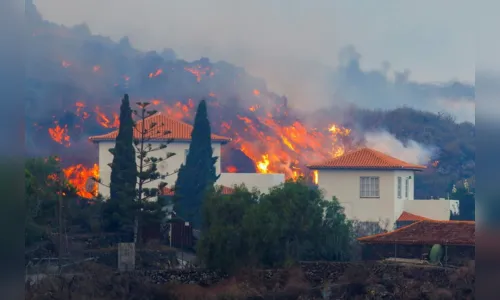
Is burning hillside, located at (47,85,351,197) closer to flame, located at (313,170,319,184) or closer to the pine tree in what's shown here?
flame, located at (313,170,319,184)

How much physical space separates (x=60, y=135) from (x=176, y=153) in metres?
3.34

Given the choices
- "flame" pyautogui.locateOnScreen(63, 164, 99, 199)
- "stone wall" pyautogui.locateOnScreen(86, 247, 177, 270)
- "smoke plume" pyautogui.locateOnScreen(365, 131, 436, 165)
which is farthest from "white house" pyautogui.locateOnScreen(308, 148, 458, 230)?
"stone wall" pyautogui.locateOnScreen(86, 247, 177, 270)

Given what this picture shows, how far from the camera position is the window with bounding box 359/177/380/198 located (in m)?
26.2

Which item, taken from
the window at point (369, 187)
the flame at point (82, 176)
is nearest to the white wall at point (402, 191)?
the window at point (369, 187)

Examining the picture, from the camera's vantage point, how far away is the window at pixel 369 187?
26.2 metres

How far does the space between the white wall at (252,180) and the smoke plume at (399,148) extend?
3493 millimetres

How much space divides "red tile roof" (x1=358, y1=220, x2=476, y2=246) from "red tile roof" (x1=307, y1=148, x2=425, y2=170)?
19.0ft

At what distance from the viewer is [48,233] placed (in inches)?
747

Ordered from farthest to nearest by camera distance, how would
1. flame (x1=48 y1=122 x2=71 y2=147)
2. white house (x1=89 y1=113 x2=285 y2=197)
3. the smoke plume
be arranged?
the smoke plume → flame (x1=48 y1=122 x2=71 y2=147) → white house (x1=89 y1=113 x2=285 y2=197)

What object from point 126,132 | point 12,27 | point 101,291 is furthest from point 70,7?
point 12,27

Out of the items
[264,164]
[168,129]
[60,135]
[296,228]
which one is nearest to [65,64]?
[60,135]

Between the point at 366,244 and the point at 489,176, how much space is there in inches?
629

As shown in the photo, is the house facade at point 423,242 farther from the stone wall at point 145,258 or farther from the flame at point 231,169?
the flame at point 231,169

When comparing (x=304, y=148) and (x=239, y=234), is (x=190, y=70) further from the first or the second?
(x=239, y=234)
